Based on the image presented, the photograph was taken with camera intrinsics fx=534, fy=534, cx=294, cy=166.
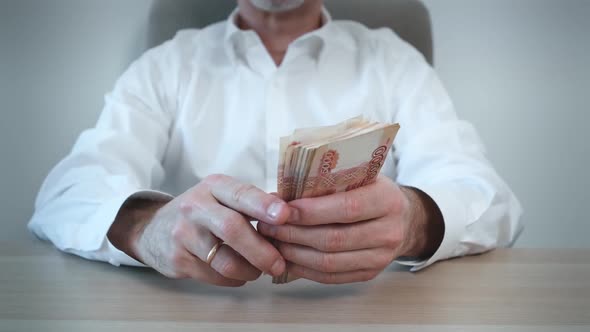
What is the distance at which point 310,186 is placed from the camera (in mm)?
499

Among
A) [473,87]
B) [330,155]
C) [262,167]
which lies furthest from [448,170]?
[473,87]

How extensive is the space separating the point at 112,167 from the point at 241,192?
0.43 m

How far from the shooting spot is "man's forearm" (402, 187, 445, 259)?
0.66 m

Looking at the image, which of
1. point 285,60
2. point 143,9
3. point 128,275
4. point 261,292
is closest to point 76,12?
point 143,9

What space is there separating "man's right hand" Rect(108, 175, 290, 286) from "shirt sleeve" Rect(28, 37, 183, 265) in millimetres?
81

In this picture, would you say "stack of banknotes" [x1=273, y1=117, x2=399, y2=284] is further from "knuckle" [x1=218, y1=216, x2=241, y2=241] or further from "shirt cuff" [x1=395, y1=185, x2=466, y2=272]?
"shirt cuff" [x1=395, y1=185, x2=466, y2=272]

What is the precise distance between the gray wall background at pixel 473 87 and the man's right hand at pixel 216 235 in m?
0.71

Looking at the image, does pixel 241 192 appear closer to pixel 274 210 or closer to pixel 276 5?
pixel 274 210

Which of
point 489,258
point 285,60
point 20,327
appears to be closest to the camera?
point 20,327

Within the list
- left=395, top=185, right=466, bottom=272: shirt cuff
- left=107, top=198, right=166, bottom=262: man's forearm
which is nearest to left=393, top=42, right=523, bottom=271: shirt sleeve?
left=395, top=185, right=466, bottom=272: shirt cuff

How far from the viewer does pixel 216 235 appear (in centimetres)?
53

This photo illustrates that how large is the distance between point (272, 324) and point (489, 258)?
0.38 m

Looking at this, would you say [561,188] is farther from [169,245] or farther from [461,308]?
[169,245]

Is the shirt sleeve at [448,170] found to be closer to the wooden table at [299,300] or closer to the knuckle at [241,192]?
the wooden table at [299,300]
